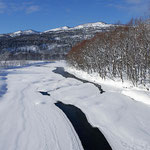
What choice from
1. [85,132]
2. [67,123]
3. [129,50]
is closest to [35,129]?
[67,123]

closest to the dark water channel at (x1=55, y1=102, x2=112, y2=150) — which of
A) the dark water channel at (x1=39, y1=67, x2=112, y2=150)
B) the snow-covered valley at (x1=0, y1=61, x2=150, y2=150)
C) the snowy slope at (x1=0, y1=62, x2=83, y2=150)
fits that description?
the dark water channel at (x1=39, y1=67, x2=112, y2=150)

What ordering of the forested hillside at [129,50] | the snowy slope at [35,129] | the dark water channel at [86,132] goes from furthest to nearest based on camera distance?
the forested hillside at [129,50], the dark water channel at [86,132], the snowy slope at [35,129]

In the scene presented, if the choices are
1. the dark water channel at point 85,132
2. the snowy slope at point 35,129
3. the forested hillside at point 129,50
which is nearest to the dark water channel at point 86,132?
the dark water channel at point 85,132

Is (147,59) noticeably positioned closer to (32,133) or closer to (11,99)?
(32,133)

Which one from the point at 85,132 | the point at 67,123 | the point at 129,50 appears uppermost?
the point at 129,50

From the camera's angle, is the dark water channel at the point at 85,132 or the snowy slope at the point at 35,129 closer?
the snowy slope at the point at 35,129

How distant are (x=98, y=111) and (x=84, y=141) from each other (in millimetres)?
3036

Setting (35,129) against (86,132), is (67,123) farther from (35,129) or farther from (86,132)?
(35,129)

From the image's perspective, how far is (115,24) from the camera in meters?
18.3

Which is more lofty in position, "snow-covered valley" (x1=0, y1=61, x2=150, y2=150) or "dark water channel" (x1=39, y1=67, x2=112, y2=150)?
A: "snow-covered valley" (x1=0, y1=61, x2=150, y2=150)

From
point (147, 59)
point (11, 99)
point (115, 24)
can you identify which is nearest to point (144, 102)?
point (147, 59)

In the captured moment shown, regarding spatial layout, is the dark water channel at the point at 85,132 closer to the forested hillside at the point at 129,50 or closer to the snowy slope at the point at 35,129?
the snowy slope at the point at 35,129

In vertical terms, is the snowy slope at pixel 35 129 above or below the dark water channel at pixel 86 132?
above

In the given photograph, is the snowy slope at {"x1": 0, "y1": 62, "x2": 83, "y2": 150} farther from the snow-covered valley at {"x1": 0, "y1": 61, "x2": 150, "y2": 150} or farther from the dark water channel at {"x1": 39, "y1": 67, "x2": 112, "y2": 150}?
the dark water channel at {"x1": 39, "y1": 67, "x2": 112, "y2": 150}
